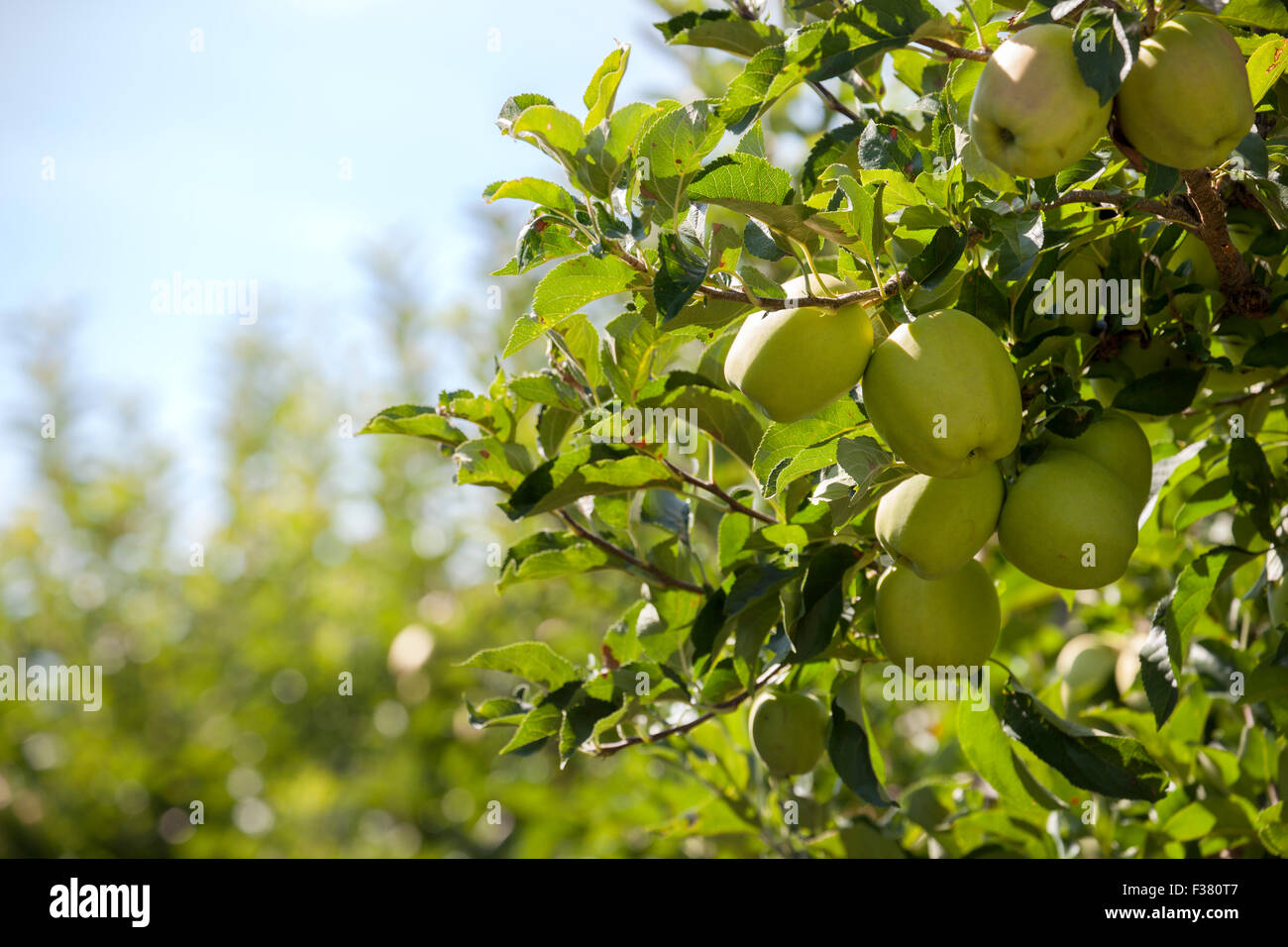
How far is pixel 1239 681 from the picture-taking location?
3.28 ft

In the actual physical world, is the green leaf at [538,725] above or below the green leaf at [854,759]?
above

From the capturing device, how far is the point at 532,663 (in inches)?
37.4

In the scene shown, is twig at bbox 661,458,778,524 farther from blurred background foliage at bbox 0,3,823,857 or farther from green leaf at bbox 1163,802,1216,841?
blurred background foliage at bbox 0,3,823,857

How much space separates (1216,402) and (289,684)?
3.91m

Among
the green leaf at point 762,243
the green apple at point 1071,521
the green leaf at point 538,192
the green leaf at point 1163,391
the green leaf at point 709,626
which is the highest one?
the green leaf at point 538,192

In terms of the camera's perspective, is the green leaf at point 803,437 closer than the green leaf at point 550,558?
Yes

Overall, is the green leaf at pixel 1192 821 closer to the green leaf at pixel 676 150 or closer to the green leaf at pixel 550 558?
the green leaf at pixel 550 558

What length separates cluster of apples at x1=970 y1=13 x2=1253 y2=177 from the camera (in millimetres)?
561

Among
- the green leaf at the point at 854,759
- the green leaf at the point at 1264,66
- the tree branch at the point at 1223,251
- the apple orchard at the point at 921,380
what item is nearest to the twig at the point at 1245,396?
the apple orchard at the point at 921,380

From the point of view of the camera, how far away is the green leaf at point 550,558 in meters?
0.93

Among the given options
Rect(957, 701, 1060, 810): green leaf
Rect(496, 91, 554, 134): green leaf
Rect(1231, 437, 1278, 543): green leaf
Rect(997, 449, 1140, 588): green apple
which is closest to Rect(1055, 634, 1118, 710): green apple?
Rect(957, 701, 1060, 810): green leaf

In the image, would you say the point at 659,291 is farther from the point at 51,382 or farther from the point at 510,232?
the point at 51,382

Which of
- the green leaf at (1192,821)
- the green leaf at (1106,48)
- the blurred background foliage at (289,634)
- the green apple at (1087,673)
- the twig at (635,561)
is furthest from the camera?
the blurred background foliage at (289,634)
